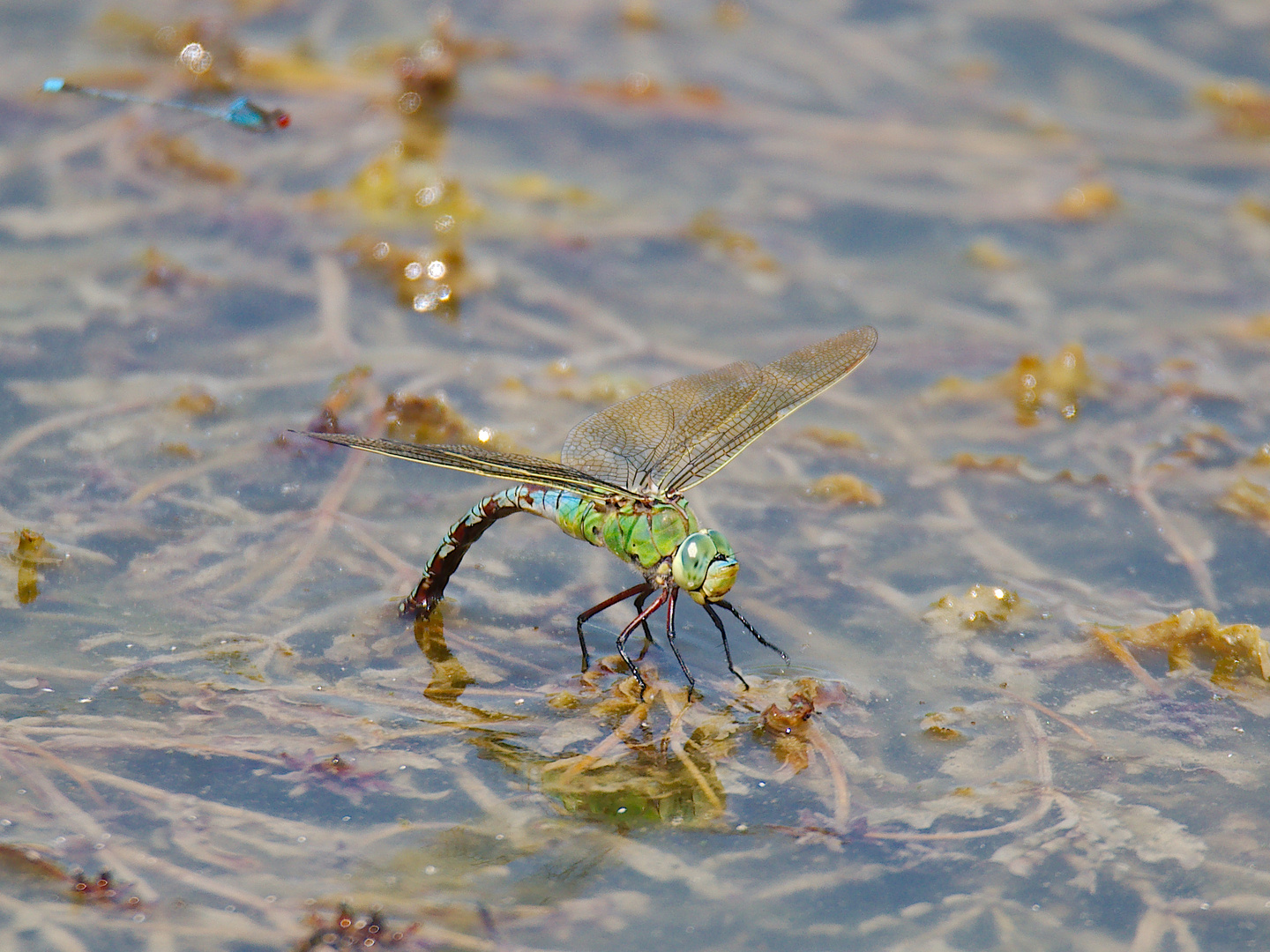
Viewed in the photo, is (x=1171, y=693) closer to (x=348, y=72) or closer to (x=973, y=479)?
(x=973, y=479)

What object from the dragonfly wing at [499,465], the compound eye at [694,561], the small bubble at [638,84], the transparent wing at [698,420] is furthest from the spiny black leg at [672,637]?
the small bubble at [638,84]

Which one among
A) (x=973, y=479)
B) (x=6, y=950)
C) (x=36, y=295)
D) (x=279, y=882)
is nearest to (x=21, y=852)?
(x=6, y=950)

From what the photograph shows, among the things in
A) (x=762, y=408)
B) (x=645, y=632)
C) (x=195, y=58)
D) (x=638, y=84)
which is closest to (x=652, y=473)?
(x=762, y=408)

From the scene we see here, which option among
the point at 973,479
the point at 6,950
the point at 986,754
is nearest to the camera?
the point at 6,950

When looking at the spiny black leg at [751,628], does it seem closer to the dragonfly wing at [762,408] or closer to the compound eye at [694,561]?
the compound eye at [694,561]

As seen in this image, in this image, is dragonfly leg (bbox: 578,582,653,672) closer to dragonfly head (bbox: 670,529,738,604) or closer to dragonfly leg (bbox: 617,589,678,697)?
dragonfly leg (bbox: 617,589,678,697)

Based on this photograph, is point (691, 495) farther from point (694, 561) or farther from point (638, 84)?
point (638, 84)
